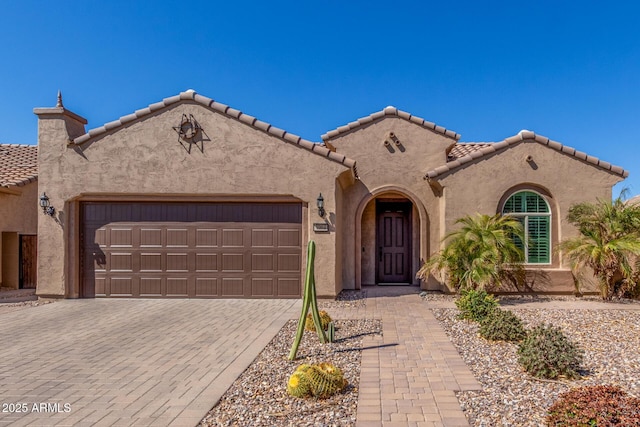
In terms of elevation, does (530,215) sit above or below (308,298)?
above

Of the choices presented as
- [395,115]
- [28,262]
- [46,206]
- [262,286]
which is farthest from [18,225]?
[395,115]

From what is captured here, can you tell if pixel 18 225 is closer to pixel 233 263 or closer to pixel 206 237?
pixel 206 237

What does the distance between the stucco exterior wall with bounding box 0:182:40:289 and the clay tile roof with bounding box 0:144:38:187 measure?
0.26 meters

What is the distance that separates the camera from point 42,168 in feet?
36.7

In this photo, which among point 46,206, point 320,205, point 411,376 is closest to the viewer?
point 411,376

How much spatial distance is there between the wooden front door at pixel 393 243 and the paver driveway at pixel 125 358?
4699 mm

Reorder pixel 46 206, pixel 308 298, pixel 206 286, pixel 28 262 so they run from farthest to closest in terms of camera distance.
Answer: pixel 28 262
pixel 206 286
pixel 46 206
pixel 308 298

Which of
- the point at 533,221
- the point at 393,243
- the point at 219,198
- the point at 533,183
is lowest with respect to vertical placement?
the point at 393,243

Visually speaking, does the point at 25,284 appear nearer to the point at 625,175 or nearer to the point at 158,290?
the point at 158,290

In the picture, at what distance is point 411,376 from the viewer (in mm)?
5383

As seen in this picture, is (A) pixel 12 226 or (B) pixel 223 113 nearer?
(B) pixel 223 113

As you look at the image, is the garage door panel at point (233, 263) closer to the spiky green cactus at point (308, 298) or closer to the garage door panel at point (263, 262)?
the garage door panel at point (263, 262)

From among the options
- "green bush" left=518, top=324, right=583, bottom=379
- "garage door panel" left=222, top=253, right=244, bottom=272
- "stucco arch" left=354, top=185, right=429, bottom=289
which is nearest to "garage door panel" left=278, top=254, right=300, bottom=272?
"garage door panel" left=222, top=253, right=244, bottom=272

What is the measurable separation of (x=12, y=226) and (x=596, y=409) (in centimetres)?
1548
